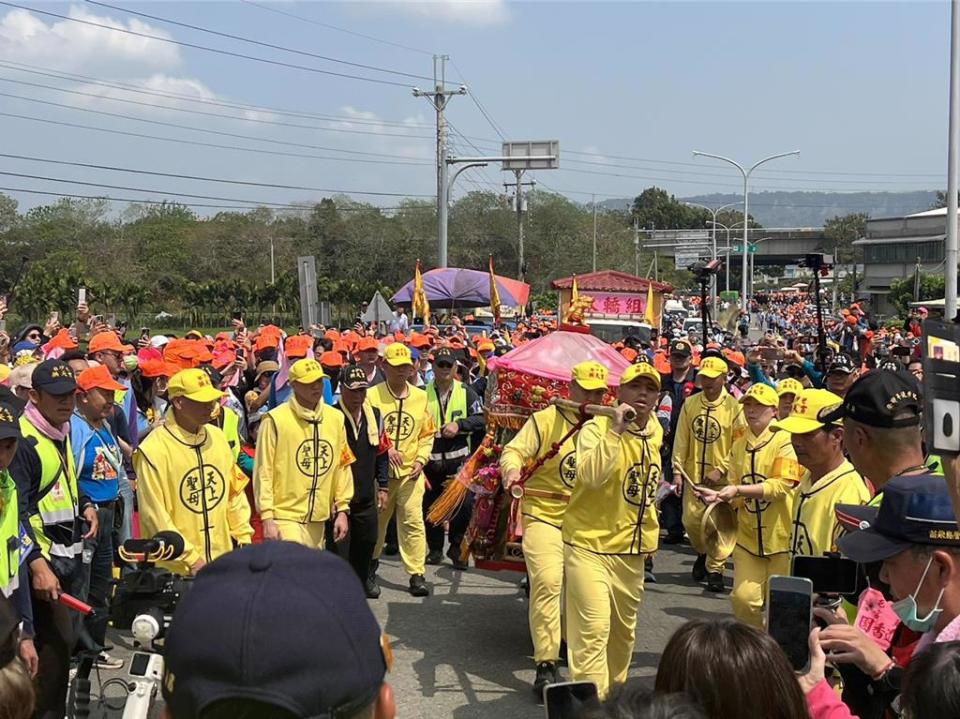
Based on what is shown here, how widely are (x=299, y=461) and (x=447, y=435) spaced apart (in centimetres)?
276

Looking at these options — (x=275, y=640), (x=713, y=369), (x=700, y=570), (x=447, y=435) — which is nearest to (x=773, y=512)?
(x=713, y=369)

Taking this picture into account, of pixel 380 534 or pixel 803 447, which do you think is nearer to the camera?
pixel 803 447

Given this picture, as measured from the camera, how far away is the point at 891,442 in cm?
381

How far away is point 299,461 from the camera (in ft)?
22.0

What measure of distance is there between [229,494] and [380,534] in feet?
9.42

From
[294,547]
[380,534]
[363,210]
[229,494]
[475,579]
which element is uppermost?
[363,210]

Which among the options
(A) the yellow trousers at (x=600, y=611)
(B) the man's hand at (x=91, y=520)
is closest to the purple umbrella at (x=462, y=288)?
(A) the yellow trousers at (x=600, y=611)

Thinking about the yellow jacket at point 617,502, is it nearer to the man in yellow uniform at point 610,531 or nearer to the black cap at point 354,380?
the man in yellow uniform at point 610,531

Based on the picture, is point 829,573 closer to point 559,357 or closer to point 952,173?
point 559,357

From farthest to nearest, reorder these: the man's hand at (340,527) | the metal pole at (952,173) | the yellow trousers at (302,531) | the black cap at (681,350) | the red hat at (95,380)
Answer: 1. the metal pole at (952,173)
2. the black cap at (681,350)
3. the man's hand at (340,527)
4. the yellow trousers at (302,531)
5. the red hat at (95,380)

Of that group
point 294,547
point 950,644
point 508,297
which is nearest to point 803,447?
point 950,644

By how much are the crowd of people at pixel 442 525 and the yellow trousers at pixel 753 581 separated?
1 cm

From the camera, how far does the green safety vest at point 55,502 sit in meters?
5.07

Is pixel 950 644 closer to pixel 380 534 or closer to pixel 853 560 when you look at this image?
pixel 853 560
